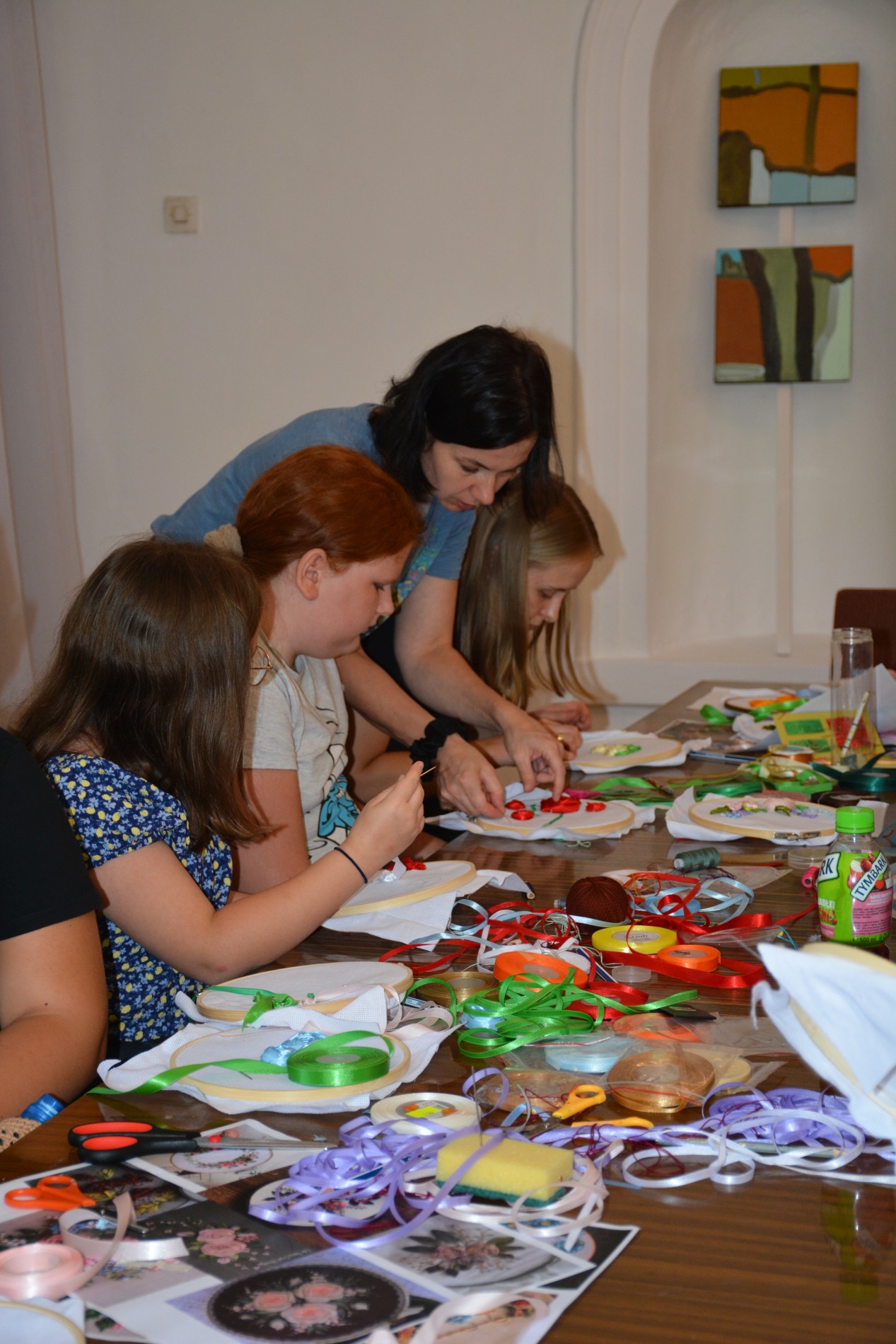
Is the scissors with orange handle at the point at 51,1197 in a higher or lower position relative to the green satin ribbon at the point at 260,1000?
higher

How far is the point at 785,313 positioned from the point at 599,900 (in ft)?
9.73

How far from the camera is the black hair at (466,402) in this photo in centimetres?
194

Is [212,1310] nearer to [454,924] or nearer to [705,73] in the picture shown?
[454,924]

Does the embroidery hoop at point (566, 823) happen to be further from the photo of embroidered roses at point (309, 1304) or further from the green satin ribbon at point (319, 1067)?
the photo of embroidered roses at point (309, 1304)

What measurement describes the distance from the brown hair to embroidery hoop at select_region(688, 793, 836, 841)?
2.07ft

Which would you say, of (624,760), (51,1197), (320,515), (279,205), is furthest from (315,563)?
(279,205)

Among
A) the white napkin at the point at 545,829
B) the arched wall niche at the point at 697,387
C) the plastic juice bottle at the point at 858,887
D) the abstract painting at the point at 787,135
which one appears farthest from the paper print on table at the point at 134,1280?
the abstract painting at the point at 787,135

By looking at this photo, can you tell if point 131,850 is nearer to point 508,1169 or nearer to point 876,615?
point 508,1169

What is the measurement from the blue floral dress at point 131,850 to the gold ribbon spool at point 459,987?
1.01ft

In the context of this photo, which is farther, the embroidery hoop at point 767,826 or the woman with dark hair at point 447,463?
the woman with dark hair at point 447,463

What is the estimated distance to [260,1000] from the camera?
0.99 meters

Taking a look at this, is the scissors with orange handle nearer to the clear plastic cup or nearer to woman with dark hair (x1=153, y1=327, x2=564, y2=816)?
woman with dark hair (x1=153, y1=327, x2=564, y2=816)

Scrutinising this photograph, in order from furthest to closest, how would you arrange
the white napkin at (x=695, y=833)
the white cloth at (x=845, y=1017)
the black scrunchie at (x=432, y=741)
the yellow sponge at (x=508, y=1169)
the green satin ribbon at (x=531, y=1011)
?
the black scrunchie at (x=432, y=741) < the white napkin at (x=695, y=833) < the green satin ribbon at (x=531, y=1011) < the yellow sponge at (x=508, y=1169) < the white cloth at (x=845, y=1017)

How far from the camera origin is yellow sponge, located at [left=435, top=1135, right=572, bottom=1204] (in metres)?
0.71
